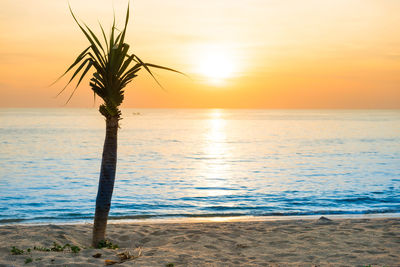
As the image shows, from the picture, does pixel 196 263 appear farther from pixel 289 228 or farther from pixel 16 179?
pixel 16 179

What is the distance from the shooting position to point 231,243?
10.3 meters

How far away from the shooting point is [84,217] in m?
15.9

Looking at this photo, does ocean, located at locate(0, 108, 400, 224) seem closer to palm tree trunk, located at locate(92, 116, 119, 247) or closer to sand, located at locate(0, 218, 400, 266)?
sand, located at locate(0, 218, 400, 266)

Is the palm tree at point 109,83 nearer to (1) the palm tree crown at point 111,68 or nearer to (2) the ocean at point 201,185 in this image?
(1) the palm tree crown at point 111,68

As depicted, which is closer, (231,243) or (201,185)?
(231,243)

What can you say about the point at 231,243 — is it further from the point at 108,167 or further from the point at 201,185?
the point at 201,185

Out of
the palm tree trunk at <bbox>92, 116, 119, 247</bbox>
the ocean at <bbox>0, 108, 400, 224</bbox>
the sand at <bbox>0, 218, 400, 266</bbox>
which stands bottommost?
the ocean at <bbox>0, 108, 400, 224</bbox>

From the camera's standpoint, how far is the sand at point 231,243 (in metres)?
8.39

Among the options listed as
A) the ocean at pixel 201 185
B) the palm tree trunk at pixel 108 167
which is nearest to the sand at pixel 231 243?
the palm tree trunk at pixel 108 167

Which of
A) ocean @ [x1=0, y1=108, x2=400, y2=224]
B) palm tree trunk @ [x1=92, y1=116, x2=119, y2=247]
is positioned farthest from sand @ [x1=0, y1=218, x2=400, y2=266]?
ocean @ [x1=0, y1=108, x2=400, y2=224]

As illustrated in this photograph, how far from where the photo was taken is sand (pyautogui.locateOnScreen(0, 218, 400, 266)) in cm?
839

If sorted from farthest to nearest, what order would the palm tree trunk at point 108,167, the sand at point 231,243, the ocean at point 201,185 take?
the ocean at point 201,185, the palm tree trunk at point 108,167, the sand at point 231,243

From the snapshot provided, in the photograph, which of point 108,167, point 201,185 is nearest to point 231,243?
point 108,167

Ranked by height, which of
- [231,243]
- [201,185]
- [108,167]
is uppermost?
[108,167]
